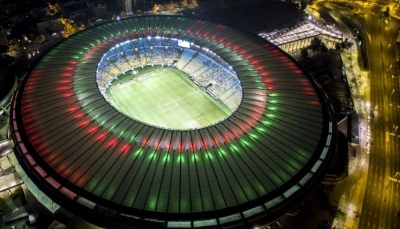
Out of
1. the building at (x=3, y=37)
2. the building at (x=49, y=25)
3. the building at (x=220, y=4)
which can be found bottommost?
the building at (x=3, y=37)

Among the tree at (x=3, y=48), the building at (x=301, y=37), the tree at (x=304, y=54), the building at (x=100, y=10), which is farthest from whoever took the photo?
the building at (x=100, y=10)

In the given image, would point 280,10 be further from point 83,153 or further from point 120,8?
point 83,153

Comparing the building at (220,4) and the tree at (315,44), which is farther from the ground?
the building at (220,4)

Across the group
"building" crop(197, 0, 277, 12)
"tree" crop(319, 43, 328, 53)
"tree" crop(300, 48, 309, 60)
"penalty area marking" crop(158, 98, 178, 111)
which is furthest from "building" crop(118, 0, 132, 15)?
"tree" crop(319, 43, 328, 53)

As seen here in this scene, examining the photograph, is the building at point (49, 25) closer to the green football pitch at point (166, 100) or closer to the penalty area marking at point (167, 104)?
the green football pitch at point (166, 100)

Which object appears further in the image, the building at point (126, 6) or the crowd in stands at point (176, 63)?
the building at point (126, 6)

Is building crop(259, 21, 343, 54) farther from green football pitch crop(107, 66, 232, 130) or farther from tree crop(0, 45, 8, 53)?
tree crop(0, 45, 8, 53)

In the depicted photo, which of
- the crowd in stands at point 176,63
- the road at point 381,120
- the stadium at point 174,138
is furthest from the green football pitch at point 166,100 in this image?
the road at point 381,120

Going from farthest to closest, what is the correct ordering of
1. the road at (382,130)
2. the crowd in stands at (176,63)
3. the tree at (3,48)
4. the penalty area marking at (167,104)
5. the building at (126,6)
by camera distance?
the building at (126,6) → the tree at (3,48) → the crowd in stands at (176,63) → the penalty area marking at (167,104) → the road at (382,130)
